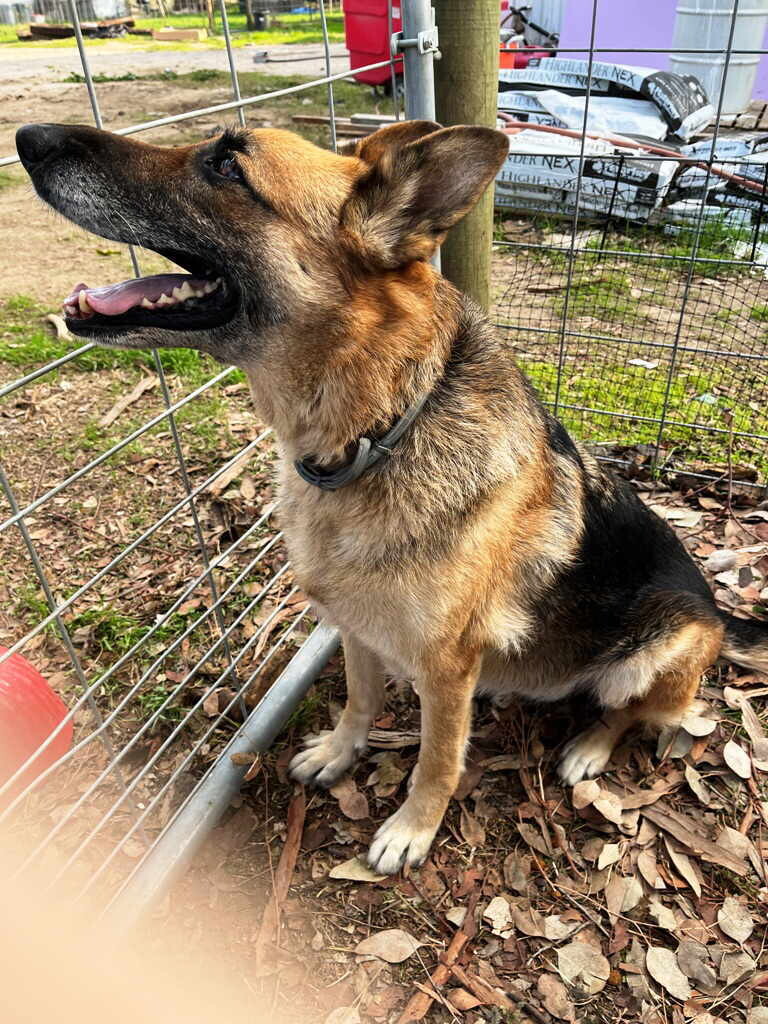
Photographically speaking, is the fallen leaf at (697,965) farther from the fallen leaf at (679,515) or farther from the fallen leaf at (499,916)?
the fallen leaf at (679,515)

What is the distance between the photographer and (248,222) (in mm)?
1873

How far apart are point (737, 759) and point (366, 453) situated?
1.86 m

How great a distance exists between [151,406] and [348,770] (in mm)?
2605

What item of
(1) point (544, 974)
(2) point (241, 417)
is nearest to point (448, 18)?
(2) point (241, 417)

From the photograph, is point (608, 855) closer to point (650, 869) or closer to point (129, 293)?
point (650, 869)

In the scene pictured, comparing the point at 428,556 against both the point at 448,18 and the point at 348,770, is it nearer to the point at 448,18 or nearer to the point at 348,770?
the point at 348,770

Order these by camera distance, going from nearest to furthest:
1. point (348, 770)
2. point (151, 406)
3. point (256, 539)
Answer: point (348, 770)
point (256, 539)
point (151, 406)

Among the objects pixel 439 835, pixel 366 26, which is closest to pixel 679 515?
pixel 439 835

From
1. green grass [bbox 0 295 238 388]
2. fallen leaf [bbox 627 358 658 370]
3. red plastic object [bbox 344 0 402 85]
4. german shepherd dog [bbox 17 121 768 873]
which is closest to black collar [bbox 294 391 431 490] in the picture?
german shepherd dog [bbox 17 121 768 873]

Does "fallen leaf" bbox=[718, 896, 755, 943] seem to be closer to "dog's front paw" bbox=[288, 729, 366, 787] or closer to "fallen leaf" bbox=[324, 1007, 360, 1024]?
"fallen leaf" bbox=[324, 1007, 360, 1024]

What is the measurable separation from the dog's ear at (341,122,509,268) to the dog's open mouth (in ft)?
1.31

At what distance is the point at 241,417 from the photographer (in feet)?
14.2

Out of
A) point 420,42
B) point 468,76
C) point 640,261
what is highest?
point 420,42

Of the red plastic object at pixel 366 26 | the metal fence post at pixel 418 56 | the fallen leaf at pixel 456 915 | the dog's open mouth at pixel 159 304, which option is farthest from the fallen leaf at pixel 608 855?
the red plastic object at pixel 366 26
